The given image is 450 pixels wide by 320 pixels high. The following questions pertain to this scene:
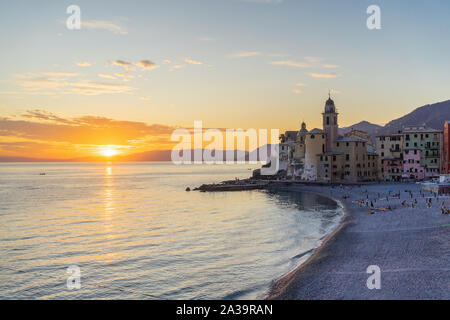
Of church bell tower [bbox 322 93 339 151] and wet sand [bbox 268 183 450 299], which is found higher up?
church bell tower [bbox 322 93 339 151]

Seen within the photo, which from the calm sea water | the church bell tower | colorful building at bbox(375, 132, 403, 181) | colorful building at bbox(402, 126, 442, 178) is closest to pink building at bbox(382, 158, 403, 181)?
colorful building at bbox(375, 132, 403, 181)

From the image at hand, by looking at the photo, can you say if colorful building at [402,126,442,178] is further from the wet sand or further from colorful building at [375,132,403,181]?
the wet sand

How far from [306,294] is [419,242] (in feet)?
50.5

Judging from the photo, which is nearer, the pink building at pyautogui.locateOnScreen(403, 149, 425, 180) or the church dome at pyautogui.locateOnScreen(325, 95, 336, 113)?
the pink building at pyautogui.locateOnScreen(403, 149, 425, 180)

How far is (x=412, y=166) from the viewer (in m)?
103

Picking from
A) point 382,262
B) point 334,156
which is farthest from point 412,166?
point 382,262

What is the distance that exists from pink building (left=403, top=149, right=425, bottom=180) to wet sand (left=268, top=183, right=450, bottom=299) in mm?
61667

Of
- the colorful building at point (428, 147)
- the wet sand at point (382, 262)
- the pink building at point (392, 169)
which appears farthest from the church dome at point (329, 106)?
the wet sand at point (382, 262)

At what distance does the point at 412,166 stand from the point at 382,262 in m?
87.3

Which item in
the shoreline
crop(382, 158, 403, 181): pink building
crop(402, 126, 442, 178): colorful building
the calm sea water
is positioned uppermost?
crop(402, 126, 442, 178): colorful building

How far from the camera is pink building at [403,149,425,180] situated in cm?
10212
